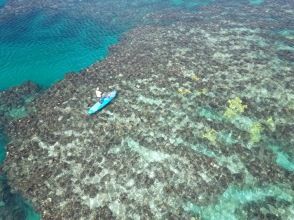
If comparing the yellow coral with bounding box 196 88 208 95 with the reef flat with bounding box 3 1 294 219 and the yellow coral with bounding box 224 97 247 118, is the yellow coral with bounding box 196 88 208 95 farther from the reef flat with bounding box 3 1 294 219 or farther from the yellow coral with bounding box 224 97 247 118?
the yellow coral with bounding box 224 97 247 118

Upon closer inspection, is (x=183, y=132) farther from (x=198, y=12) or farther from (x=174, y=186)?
(x=198, y=12)

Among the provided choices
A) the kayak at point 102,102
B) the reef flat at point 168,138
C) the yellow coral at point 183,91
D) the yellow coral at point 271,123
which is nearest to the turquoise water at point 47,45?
the reef flat at point 168,138

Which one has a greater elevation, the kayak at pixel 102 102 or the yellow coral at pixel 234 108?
the kayak at pixel 102 102

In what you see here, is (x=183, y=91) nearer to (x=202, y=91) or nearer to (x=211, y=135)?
(x=202, y=91)

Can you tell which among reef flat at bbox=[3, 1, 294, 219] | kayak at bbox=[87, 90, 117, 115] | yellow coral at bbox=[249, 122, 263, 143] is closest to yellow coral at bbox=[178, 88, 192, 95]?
reef flat at bbox=[3, 1, 294, 219]

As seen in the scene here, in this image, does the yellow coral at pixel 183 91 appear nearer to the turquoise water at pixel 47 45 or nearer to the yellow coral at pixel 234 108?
the yellow coral at pixel 234 108

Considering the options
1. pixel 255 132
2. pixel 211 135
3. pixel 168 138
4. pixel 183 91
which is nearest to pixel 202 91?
pixel 183 91
